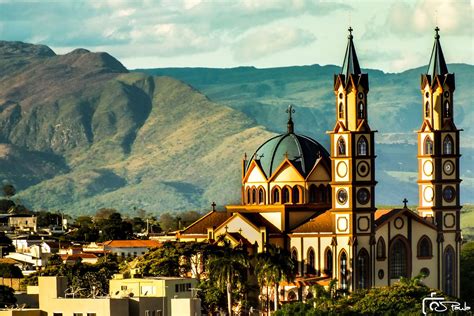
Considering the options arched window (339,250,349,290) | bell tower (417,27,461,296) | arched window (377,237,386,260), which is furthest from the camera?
bell tower (417,27,461,296)

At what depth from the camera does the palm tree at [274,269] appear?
144125mm

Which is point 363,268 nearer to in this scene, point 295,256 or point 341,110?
point 295,256

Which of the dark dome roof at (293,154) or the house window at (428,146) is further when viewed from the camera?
the house window at (428,146)

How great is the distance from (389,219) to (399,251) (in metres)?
2.67

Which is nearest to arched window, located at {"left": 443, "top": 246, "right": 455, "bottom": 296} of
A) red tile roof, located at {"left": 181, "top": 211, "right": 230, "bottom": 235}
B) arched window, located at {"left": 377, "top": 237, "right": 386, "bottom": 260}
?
arched window, located at {"left": 377, "top": 237, "right": 386, "bottom": 260}

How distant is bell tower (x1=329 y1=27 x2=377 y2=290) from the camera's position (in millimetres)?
148500

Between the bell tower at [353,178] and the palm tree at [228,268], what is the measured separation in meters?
7.32

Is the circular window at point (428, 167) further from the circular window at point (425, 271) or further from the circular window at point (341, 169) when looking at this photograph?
the circular window at point (341, 169)

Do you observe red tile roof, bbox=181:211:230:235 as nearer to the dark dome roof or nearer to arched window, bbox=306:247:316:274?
the dark dome roof

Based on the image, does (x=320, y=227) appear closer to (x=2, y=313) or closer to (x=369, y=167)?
(x=369, y=167)

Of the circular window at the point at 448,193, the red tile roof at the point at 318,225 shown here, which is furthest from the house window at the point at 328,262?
the circular window at the point at 448,193

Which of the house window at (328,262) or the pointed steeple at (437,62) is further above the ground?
the pointed steeple at (437,62)

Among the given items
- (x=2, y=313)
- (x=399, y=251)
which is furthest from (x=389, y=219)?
(x=2, y=313)

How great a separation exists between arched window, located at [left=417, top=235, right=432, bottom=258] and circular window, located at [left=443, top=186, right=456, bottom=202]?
459 cm
